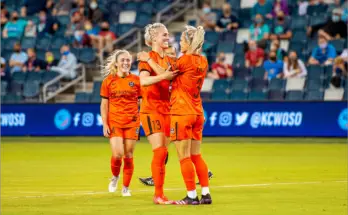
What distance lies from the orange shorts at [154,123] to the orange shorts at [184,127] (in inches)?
22.3

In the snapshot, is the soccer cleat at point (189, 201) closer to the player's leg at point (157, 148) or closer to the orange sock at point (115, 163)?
the player's leg at point (157, 148)

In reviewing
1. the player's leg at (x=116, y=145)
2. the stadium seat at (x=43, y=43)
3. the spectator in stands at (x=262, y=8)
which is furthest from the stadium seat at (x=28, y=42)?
the player's leg at (x=116, y=145)

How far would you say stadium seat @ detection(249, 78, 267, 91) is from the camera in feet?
93.6

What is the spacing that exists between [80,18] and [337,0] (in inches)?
422

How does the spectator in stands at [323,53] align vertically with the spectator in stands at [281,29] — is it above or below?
below

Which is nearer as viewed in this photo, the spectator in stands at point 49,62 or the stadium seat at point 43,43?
the spectator in stands at point 49,62

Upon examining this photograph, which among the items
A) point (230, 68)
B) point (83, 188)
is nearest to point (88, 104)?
point (230, 68)

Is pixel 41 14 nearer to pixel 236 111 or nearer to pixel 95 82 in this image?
pixel 95 82

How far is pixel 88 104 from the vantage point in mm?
29422

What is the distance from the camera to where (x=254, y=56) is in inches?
1144

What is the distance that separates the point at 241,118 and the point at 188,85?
15.6 m

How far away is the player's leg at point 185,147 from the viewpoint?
1163 centimetres

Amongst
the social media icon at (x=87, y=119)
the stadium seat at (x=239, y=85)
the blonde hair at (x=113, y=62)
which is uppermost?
the blonde hair at (x=113, y=62)

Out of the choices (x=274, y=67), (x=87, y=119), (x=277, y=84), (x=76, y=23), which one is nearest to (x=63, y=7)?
(x=76, y=23)
